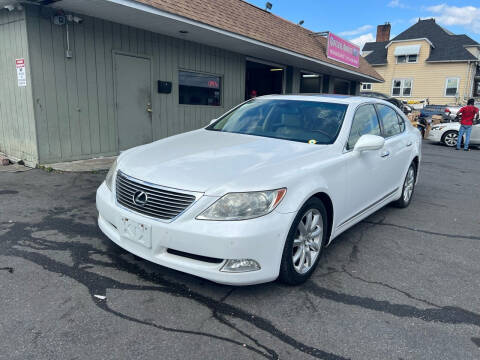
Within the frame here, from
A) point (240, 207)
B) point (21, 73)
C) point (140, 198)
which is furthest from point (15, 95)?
point (240, 207)

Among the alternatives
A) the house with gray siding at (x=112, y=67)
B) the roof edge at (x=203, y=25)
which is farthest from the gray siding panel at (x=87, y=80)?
the roof edge at (x=203, y=25)

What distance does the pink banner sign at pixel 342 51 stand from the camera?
13.3 m

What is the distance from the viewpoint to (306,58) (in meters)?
11.6

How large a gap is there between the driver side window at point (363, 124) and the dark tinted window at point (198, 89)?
A: 20.5 feet

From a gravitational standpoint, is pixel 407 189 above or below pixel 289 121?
below

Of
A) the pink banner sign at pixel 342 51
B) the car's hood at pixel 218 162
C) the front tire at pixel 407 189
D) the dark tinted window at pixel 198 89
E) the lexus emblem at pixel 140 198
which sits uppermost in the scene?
the pink banner sign at pixel 342 51

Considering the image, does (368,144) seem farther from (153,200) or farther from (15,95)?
(15,95)

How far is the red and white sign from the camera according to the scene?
6.56 meters

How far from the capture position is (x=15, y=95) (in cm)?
696

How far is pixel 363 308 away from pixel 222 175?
4.73ft

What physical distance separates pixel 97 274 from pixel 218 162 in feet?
4.47

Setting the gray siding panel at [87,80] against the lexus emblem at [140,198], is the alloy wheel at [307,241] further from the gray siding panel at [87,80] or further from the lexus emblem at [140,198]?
the gray siding panel at [87,80]

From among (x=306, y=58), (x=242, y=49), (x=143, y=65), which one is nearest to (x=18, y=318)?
(x=143, y=65)

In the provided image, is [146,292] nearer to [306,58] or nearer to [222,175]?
[222,175]
